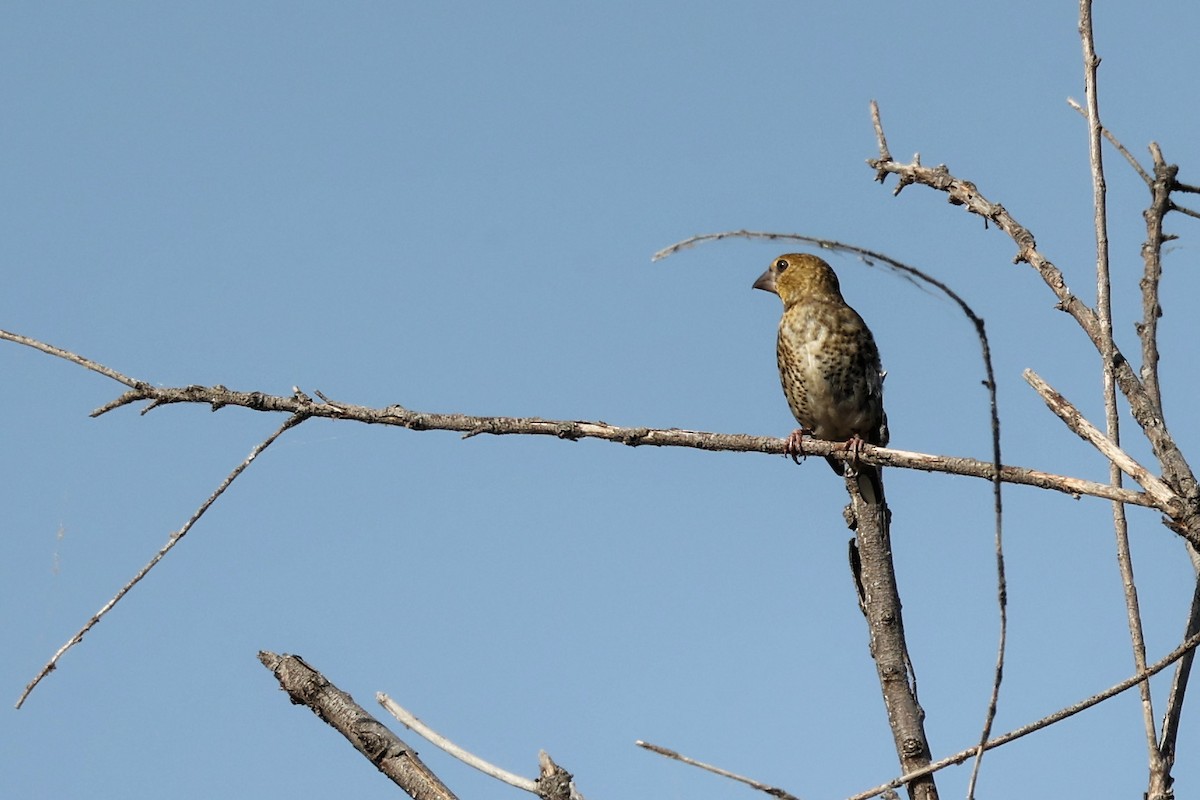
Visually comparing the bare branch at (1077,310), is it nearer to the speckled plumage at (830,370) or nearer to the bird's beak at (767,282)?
the speckled plumage at (830,370)

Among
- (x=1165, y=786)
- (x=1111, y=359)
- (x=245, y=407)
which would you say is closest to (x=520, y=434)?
(x=245, y=407)

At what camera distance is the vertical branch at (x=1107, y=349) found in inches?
127

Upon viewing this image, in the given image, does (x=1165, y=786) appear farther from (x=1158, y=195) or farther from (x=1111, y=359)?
(x=1158, y=195)

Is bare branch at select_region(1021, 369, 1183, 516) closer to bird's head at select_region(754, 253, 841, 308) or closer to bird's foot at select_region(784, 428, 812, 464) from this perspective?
bird's foot at select_region(784, 428, 812, 464)

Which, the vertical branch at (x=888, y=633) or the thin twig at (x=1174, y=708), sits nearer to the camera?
the thin twig at (x=1174, y=708)

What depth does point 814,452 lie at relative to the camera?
18.1 ft

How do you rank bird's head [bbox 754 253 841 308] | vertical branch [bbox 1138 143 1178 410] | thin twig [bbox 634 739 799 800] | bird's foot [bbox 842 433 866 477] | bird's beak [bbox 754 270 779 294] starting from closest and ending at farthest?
1. thin twig [bbox 634 739 799 800]
2. vertical branch [bbox 1138 143 1178 410]
3. bird's foot [bbox 842 433 866 477]
4. bird's head [bbox 754 253 841 308]
5. bird's beak [bbox 754 270 779 294]

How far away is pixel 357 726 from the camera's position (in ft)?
11.0

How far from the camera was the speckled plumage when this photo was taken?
739cm

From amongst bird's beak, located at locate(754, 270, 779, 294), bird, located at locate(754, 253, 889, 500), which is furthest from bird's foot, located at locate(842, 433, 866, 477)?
bird's beak, located at locate(754, 270, 779, 294)

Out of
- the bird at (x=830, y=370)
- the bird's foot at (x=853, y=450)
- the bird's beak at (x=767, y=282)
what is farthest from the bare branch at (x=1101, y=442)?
the bird's beak at (x=767, y=282)

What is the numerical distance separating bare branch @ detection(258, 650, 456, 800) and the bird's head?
4847 millimetres

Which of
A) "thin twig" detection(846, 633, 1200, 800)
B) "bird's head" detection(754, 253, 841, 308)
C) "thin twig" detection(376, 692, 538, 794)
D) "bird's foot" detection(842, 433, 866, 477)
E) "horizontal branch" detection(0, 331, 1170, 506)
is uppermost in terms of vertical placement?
"bird's head" detection(754, 253, 841, 308)

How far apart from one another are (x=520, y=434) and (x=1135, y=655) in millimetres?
1803
